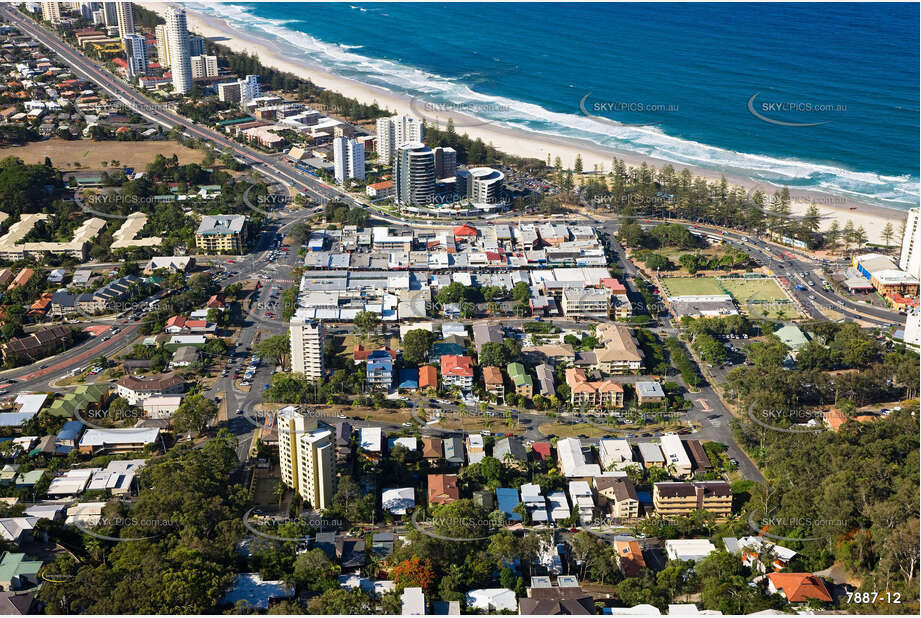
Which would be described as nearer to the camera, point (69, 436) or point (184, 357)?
point (69, 436)

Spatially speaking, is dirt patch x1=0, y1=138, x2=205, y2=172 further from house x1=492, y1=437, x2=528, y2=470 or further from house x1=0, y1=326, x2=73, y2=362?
house x1=492, y1=437, x2=528, y2=470

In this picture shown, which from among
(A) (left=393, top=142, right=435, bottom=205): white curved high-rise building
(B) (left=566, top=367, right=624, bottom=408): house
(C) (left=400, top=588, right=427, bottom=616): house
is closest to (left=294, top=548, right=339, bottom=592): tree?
(C) (left=400, top=588, right=427, bottom=616): house

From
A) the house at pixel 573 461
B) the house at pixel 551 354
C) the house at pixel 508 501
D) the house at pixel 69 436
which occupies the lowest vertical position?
the house at pixel 69 436

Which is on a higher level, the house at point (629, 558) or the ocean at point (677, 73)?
the ocean at point (677, 73)

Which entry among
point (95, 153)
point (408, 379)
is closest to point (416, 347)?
point (408, 379)

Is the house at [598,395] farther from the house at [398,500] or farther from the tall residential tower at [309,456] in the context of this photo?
the tall residential tower at [309,456]

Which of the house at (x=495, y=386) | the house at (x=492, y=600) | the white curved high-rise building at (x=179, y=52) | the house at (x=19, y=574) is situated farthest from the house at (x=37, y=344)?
the white curved high-rise building at (x=179, y=52)

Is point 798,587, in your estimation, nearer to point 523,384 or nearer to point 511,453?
point 511,453
